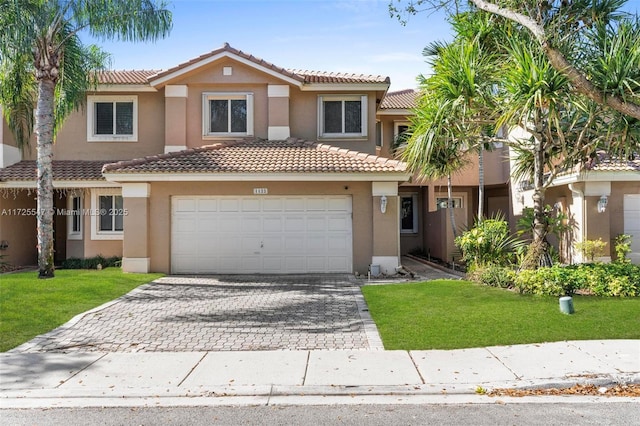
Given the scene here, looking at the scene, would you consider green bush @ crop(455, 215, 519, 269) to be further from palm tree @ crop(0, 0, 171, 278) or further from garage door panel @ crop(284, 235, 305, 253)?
A: palm tree @ crop(0, 0, 171, 278)

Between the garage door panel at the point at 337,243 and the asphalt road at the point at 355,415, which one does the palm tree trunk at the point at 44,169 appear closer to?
the garage door panel at the point at 337,243

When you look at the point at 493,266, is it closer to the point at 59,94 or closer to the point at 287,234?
the point at 287,234

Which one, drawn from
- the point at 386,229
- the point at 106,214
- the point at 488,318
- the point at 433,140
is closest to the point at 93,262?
the point at 106,214

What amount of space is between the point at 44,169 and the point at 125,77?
21.8ft

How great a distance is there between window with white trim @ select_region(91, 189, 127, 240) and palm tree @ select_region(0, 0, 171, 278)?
4.20 metres

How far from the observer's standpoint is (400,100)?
23062mm

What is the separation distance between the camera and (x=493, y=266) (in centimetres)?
1306

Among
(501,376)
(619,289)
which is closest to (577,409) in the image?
(501,376)

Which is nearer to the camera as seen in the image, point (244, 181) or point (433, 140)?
point (433, 140)

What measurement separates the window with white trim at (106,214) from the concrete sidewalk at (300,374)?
1130 centimetres

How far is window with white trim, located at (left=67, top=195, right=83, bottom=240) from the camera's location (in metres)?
19.1

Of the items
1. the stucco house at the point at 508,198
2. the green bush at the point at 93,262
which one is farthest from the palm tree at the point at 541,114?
the green bush at the point at 93,262

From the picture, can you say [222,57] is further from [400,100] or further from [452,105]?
[452,105]

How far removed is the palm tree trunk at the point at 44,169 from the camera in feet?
45.1
